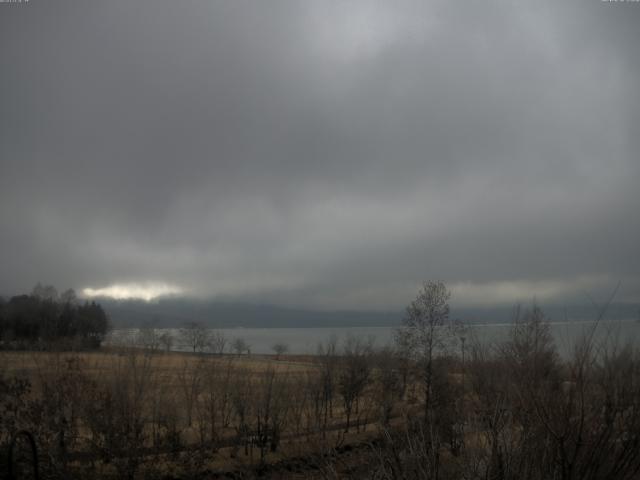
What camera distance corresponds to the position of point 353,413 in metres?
43.3

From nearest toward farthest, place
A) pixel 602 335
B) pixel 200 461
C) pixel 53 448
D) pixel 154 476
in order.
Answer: pixel 602 335 → pixel 53 448 → pixel 154 476 → pixel 200 461

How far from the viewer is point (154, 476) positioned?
2039 cm

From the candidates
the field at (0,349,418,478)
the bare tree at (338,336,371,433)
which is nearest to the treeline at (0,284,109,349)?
the field at (0,349,418,478)

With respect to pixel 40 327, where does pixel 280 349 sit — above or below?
below

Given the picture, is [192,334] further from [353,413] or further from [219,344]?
[353,413]

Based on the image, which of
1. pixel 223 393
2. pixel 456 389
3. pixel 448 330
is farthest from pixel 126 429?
pixel 448 330

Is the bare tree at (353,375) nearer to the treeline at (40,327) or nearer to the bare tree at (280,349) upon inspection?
the treeline at (40,327)

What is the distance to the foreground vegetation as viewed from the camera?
6785 mm

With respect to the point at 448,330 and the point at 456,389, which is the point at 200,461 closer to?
the point at 456,389

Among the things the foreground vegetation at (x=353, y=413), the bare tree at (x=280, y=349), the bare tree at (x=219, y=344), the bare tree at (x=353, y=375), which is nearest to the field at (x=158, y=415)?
the foreground vegetation at (x=353, y=413)

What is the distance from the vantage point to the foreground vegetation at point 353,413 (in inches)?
267

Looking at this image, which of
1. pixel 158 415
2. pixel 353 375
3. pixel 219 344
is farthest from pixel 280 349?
pixel 158 415

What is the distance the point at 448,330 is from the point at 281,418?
57.2 feet

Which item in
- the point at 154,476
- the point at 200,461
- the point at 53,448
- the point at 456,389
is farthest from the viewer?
the point at 456,389
